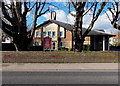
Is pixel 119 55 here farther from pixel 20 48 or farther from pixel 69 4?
pixel 20 48

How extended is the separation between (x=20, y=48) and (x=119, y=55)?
35.4 ft

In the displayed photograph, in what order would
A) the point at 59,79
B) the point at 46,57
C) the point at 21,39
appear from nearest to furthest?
the point at 59,79 → the point at 46,57 → the point at 21,39

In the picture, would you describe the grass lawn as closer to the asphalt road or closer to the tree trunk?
the tree trunk

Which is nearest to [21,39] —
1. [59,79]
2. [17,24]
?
[17,24]

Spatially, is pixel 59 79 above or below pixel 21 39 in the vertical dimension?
below

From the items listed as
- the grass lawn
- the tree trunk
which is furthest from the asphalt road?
the tree trunk

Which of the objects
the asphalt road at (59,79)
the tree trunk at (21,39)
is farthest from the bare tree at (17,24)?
the asphalt road at (59,79)

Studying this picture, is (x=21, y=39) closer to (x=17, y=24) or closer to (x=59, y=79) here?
(x=17, y=24)

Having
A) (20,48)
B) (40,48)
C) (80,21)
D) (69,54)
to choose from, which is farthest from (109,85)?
(40,48)

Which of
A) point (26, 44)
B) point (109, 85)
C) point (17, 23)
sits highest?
point (17, 23)

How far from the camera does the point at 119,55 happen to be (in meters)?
18.7

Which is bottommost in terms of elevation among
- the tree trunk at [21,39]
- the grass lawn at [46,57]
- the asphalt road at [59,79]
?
the asphalt road at [59,79]

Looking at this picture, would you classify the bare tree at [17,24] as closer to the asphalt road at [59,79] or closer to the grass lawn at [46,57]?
the grass lawn at [46,57]

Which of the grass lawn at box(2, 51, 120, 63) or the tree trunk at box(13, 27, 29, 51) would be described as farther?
the tree trunk at box(13, 27, 29, 51)
